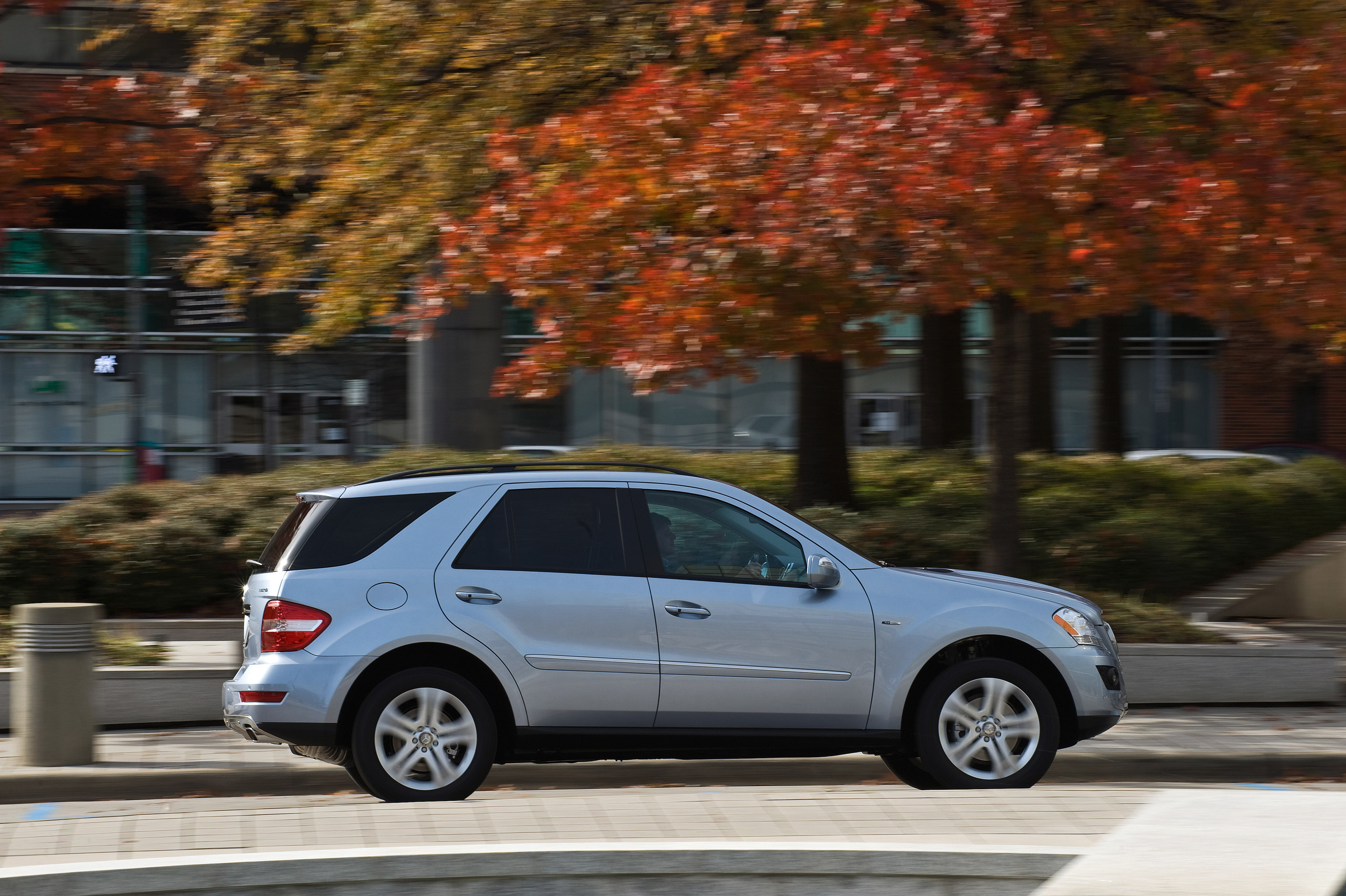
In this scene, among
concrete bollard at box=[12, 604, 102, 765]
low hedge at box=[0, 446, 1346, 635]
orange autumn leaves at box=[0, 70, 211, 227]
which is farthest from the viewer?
low hedge at box=[0, 446, 1346, 635]

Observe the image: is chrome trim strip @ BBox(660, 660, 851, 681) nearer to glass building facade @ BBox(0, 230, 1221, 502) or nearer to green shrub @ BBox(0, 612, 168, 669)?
green shrub @ BBox(0, 612, 168, 669)

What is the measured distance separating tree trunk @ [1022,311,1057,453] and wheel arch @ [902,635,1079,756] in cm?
1130

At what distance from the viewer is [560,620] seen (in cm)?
719

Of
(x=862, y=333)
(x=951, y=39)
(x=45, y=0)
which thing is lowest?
(x=862, y=333)

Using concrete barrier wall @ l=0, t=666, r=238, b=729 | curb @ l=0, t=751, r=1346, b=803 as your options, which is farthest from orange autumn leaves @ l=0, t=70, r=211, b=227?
curb @ l=0, t=751, r=1346, b=803

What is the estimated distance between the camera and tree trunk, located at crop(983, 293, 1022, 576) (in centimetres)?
1124

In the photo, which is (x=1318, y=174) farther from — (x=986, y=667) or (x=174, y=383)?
(x=174, y=383)

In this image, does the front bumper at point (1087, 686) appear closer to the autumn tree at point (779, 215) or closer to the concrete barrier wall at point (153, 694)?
the autumn tree at point (779, 215)

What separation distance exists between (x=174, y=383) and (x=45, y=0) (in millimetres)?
21749

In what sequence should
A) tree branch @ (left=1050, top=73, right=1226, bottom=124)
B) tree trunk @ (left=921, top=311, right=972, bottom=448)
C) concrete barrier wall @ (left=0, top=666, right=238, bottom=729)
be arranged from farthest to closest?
tree trunk @ (left=921, top=311, right=972, bottom=448)
tree branch @ (left=1050, top=73, right=1226, bottom=124)
concrete barrier wall @ (left=0, top=666, right=238, bottom=729)

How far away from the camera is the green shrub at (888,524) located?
41.0 feet

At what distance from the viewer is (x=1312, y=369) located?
29.1 meters

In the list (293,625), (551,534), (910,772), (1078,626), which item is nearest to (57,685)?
(293,625)

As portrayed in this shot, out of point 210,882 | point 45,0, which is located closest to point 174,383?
point 45,0
